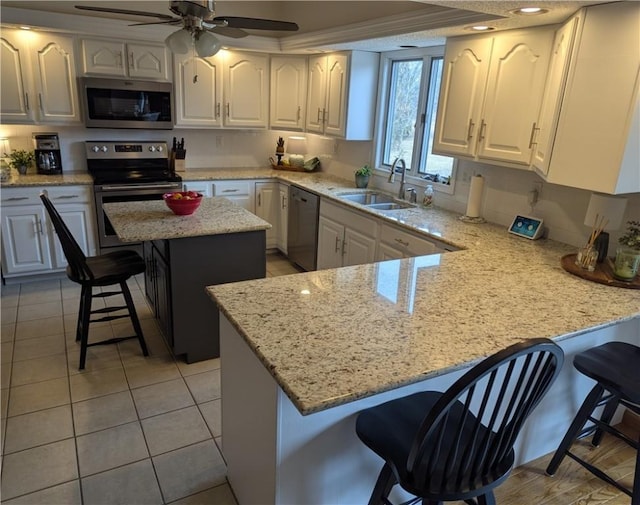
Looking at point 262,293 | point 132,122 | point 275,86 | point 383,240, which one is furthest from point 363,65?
point 262,293

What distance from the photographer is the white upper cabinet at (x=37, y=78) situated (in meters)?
3.77

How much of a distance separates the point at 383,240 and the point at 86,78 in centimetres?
301

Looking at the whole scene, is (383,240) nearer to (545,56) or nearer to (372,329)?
(545,56)

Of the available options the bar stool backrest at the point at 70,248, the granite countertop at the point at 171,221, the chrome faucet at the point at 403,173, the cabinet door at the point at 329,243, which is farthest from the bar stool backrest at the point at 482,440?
the chrome faucet at the point at 403,173

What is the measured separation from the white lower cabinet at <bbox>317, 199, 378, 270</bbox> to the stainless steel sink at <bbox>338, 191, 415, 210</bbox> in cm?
26

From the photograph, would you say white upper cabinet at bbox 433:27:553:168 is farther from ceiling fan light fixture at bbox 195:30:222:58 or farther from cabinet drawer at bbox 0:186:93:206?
cabinet drawer at bbox 0:186:93:206

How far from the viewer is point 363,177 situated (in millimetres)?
4281

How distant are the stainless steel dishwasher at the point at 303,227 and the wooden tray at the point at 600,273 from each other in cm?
226

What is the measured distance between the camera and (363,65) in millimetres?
4137

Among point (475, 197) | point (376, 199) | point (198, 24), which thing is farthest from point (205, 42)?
point (376, 199)

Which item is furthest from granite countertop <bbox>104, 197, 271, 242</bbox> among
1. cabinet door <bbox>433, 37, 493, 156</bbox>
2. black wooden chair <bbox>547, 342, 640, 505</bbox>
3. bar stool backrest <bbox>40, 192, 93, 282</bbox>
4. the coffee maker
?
black wooden chair <bbox>547, 342, 640, 505</bbox>

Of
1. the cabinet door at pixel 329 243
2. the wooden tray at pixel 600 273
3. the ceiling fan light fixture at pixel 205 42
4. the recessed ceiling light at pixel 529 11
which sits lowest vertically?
the cabinet door at pixel 329 243

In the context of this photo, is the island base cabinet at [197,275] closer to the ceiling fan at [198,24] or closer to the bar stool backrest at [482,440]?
the ceiling fan at [198,24]

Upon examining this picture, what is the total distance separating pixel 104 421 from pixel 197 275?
3.13ft
